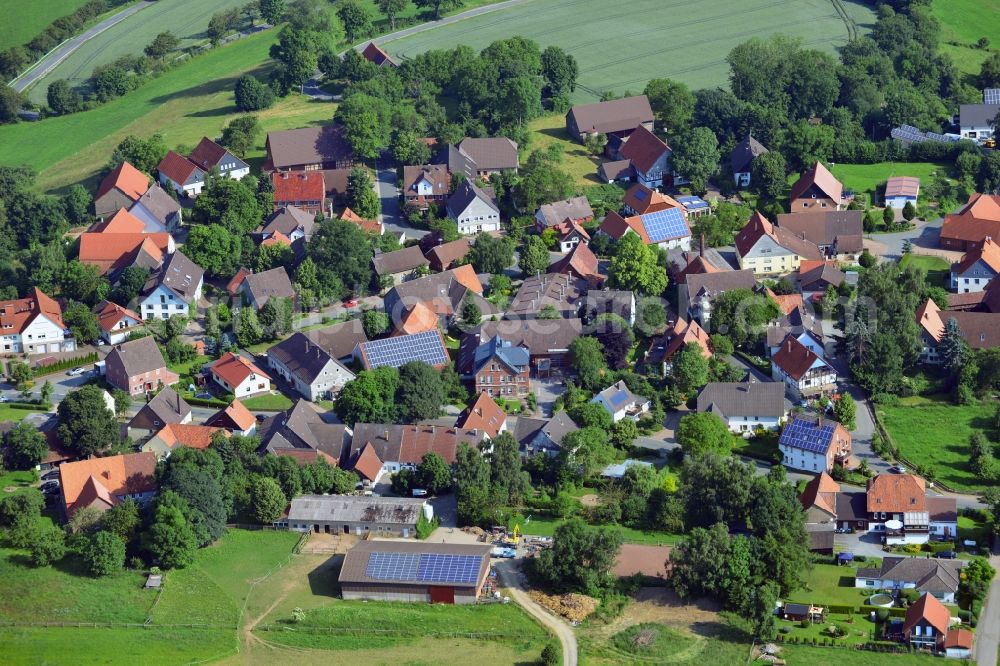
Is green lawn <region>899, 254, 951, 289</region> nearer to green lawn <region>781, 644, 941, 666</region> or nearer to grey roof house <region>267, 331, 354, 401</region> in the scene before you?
grey roof house <region>267, 331, 354, 401</region>

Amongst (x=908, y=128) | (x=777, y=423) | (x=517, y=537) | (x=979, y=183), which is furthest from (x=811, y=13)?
(x=517, y=537)

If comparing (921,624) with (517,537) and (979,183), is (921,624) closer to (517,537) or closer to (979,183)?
(517,537)

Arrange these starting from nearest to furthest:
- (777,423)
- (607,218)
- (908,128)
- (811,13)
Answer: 1. (777,423)
2. (607,218)
3. (908,128)
4. (811,13)

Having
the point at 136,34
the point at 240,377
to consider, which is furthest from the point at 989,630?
the point at 136,34

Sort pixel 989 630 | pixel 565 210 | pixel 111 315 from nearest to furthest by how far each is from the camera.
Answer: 1. pixel 989 630
2. pixel 111 315
3. pixel 565 210

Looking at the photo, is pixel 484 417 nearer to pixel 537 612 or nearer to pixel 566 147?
pixel 537 612

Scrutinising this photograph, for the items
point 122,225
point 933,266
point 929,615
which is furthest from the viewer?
point 122,225

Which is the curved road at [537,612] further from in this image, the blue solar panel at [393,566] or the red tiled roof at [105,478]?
the red tiled roof at [105,478]
